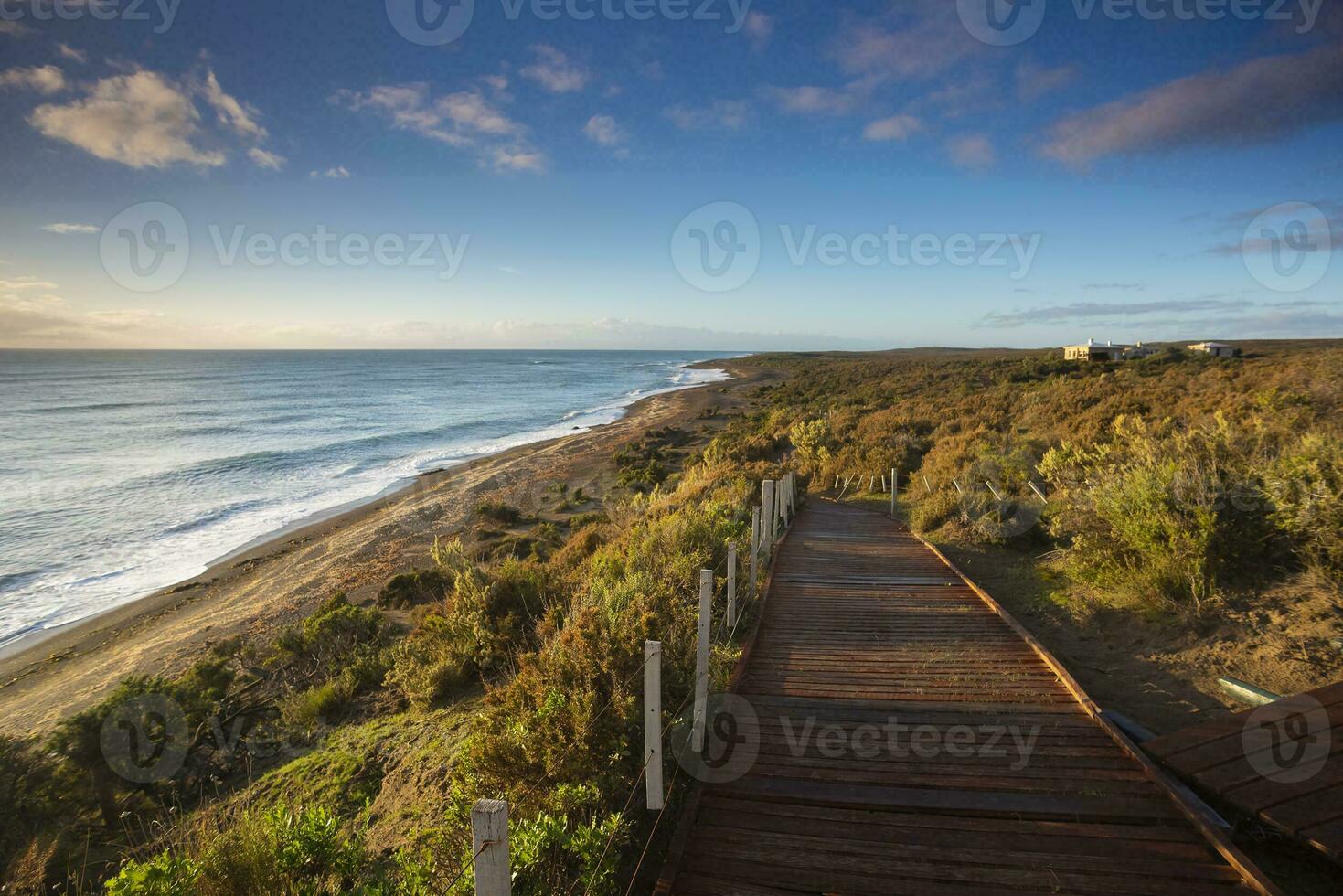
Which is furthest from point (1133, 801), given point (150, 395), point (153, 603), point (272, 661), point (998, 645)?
point (150, 395)

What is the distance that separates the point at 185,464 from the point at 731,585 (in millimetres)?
31170

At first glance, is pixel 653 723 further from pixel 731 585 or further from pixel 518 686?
pixel 731 585

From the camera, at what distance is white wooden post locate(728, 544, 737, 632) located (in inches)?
242

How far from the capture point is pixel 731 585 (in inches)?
253

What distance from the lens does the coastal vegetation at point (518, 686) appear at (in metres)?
3.66

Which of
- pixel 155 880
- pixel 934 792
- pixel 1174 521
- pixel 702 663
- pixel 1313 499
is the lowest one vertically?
pixel 934 792

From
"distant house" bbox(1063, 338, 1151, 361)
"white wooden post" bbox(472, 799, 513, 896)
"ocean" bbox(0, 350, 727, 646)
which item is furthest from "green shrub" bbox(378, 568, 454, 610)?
"distant house" bbox(1063, 338, 1151, 361)

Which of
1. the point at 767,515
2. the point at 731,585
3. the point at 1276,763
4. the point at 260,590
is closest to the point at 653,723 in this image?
the point at 731,585

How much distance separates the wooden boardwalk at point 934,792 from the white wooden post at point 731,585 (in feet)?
1.18

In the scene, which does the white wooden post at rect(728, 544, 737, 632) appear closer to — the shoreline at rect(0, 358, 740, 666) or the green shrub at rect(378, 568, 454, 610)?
the green shrub at rect(378, 568, 454, 610)

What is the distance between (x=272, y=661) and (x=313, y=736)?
272 centimetres

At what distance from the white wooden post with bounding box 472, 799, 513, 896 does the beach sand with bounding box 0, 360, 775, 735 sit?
10032 mm

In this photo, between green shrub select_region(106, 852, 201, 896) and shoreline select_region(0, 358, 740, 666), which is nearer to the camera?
green shrub select_region(106, 852, 201, 896)

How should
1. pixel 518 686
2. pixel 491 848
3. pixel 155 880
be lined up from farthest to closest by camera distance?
pixel 518 686, pixel 155 880, pixel 491 848
